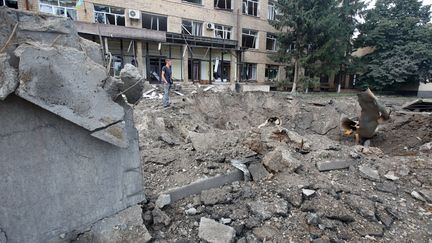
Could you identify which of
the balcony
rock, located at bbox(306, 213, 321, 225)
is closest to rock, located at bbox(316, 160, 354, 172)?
rock, located at bbox(306, 213, 321, 225)

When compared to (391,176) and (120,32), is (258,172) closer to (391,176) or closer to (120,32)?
(391,176)

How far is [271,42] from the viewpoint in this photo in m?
25.7

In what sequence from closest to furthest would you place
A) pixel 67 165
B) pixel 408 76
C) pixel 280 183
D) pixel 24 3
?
pixel 67 165, pixel 280 183, pixel 24 3, pixel 408 76

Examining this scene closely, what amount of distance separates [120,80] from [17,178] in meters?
1.27

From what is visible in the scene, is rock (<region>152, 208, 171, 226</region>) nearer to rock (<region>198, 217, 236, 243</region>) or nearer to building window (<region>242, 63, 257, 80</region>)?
rock (<region>198, 217, 236, 243</region>)

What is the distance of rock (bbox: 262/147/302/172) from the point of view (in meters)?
3.81

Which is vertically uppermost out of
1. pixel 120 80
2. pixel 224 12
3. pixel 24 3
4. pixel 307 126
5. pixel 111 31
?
pixel 224 12

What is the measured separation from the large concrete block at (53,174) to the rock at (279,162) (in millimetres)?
2167

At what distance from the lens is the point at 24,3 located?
47.4ft

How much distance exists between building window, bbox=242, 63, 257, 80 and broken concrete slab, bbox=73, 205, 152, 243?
22442 millimetres

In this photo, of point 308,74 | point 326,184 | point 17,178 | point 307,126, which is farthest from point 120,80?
point 308,74

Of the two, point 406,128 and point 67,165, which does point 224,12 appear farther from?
point 67,165

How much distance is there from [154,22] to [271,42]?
13.1 m

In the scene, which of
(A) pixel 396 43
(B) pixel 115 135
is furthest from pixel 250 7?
(B) pixel 115 135
